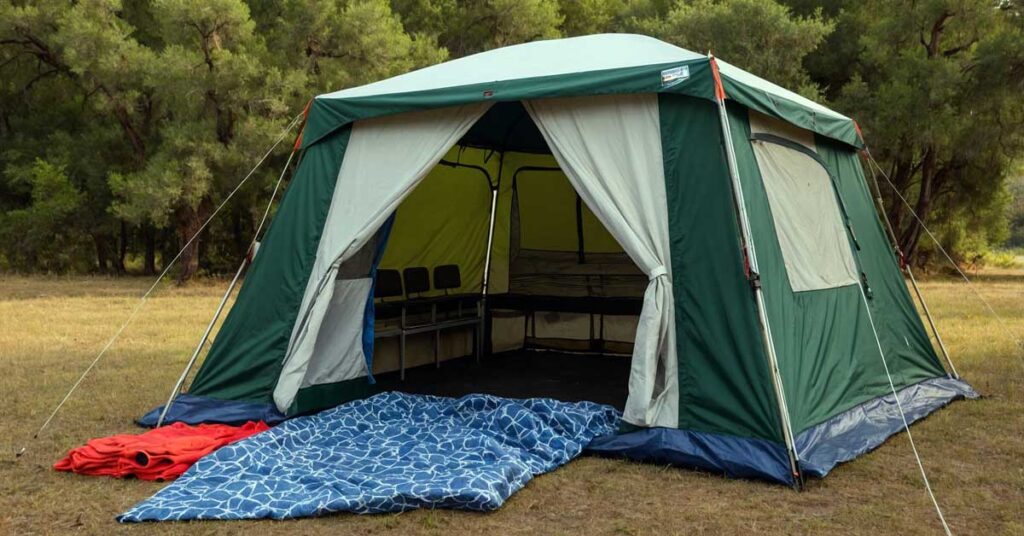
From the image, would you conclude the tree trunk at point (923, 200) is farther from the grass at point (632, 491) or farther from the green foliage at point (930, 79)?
the grass at point (632, 491)

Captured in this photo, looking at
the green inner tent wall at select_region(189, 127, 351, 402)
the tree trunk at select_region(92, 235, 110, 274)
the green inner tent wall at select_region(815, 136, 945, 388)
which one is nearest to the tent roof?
the green inner tent wall at select_region(189, 127, 351, 402)

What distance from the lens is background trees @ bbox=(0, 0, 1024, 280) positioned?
1305 cm

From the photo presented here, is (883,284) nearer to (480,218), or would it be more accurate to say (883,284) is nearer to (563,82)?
(563,82)

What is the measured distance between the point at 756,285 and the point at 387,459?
5.87 ft

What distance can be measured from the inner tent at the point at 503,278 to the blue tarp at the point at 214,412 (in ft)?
4.76

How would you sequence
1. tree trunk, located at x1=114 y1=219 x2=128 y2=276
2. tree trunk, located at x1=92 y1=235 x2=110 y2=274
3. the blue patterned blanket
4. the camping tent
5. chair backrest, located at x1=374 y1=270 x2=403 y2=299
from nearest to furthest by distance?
the blue patterned blanket → the camping tent → chair backrest, located at x1=374 y1=270 x2=403 y2=299 → tree trunk, located at x1=114 y1=219 x2=128 y2=276 → tree trunk, located at x1=92 y1=235 x2=110 y2=274

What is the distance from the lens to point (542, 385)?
19.4 ft

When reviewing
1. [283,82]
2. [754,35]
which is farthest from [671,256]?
[754,35]

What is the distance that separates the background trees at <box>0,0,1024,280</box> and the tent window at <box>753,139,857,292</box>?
9524 mm

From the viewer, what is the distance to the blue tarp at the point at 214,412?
15.0 feet

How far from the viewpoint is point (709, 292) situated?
402cm

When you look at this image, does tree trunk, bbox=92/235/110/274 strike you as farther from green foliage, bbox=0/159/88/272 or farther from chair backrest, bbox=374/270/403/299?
chair backrest, bbox=374/270/403/299

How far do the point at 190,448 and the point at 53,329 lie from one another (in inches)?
214

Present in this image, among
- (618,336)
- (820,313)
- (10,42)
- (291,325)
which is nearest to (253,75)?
(10,42)
